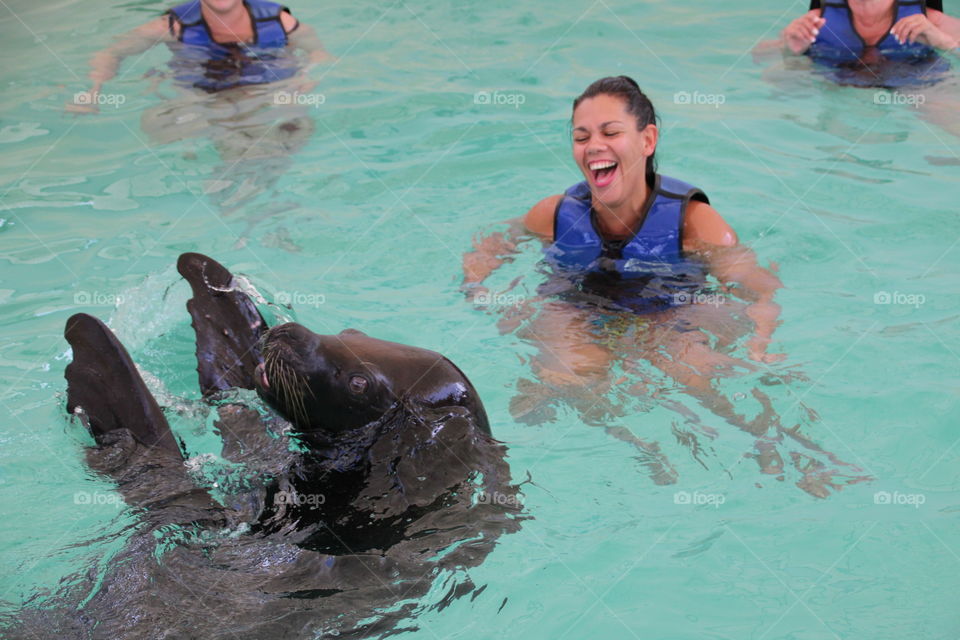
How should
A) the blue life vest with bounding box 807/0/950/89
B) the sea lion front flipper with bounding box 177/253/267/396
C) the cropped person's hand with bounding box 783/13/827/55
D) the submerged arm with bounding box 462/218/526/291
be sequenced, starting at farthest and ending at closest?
the cropped person's hand with bounding box 783/13/827/55
the blue life vest with bounding box 807/0/950/89
the submerged arm with bounding box 462/218/526/291
the sea lion front flipper with bounding box 177/253/267/396

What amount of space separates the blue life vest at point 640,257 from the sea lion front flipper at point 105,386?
2.55 m

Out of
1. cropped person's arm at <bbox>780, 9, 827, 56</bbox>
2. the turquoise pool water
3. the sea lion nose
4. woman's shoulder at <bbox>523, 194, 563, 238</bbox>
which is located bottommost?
the turquoise pool water

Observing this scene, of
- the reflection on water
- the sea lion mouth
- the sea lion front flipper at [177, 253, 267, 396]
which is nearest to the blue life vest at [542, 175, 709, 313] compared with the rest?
the reflection on water

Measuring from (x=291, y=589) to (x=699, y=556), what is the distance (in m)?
1.63

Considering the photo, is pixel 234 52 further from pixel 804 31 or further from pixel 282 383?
pixel 282 383

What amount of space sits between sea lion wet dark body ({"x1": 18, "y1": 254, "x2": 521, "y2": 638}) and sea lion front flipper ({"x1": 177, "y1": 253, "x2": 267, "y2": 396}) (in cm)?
53

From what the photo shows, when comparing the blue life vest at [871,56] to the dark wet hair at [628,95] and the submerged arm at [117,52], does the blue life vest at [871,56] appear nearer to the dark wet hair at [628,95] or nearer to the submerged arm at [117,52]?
the dark wet hair at [628,95]

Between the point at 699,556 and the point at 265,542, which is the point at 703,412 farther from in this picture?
the point at 265,542

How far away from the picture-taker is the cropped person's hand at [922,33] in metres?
8.76

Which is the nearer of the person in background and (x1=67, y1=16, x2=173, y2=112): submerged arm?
(x1=67, y1=16, x2=173, y2=112): submerged arm

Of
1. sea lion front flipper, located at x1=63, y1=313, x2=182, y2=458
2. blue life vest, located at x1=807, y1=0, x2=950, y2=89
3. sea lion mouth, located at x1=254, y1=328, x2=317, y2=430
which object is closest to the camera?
sea lion mouth, located at x1=254, y1=328, x2=317, y2=430

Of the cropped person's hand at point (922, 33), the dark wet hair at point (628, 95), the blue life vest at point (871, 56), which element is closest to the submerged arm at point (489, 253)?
the dark wet hair at point (628, 95)

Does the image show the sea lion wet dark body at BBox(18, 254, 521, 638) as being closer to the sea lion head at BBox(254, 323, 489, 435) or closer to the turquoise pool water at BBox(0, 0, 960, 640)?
the sea lion head at BBox(254, 323, 489, 435)

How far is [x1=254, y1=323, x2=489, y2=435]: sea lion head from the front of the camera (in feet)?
11.8
